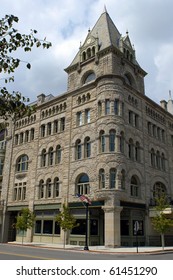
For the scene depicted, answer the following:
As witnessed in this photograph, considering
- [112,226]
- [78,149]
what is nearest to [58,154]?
[78,149]

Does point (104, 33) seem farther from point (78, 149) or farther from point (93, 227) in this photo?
point (93, 227)

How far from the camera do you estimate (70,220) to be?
96.9ft

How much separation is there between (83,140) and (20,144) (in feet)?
44.7

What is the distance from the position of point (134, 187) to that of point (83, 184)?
20.1ft

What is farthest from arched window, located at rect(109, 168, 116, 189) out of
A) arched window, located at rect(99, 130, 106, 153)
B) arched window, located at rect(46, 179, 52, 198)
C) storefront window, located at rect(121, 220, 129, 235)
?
arched window, located at rect(46, 179, 52, 198)

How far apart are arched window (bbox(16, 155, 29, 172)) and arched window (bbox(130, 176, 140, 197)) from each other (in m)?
16.3

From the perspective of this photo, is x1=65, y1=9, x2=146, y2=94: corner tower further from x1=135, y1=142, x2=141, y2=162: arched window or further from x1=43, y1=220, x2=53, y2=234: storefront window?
x1=43, y1=220, x2=53, y2=234: storefront window

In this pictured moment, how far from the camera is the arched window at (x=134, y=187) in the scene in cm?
3316

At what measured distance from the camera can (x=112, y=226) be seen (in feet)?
92.9

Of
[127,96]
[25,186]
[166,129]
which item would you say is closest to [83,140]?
[127,96]

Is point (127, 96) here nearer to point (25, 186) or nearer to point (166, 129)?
point (166, 129)

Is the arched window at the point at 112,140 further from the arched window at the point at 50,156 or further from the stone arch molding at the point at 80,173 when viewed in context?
the arched window at the point at 50,156

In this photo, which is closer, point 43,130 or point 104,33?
point 104,33

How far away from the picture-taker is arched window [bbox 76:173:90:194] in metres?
32.9
